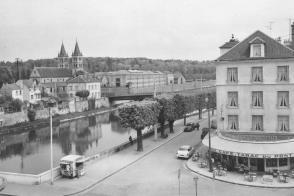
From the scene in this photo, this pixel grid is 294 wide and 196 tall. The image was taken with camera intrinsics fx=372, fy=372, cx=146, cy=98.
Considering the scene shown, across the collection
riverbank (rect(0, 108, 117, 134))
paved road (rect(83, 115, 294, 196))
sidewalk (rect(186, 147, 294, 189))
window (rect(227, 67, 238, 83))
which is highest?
window (rect(227, 67, 238, 83))

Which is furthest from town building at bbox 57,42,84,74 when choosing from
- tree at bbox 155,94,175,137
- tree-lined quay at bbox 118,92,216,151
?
tree at bbox 155,94,175,137

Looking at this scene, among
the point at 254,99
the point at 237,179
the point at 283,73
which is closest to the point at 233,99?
the point at 254,99

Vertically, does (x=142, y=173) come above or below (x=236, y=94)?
below

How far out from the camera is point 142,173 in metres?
31.4

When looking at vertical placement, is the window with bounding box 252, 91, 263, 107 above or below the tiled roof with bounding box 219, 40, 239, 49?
below

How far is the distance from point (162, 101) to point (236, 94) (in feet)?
45.7

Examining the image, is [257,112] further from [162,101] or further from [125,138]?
[125,138]

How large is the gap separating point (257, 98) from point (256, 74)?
7.34ft

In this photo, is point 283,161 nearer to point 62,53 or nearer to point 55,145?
point 55,145

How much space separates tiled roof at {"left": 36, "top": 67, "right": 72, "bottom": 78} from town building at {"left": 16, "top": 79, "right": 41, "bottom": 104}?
3550cm

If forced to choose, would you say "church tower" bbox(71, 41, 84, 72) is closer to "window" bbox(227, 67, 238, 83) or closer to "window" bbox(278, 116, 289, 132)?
"window" bbox(227, 67, 238, 83)

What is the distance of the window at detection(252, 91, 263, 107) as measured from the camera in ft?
113

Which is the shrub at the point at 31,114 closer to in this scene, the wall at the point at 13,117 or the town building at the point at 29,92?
the wall at the point at 13,117

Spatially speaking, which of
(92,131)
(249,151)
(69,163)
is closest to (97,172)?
(69,163)
